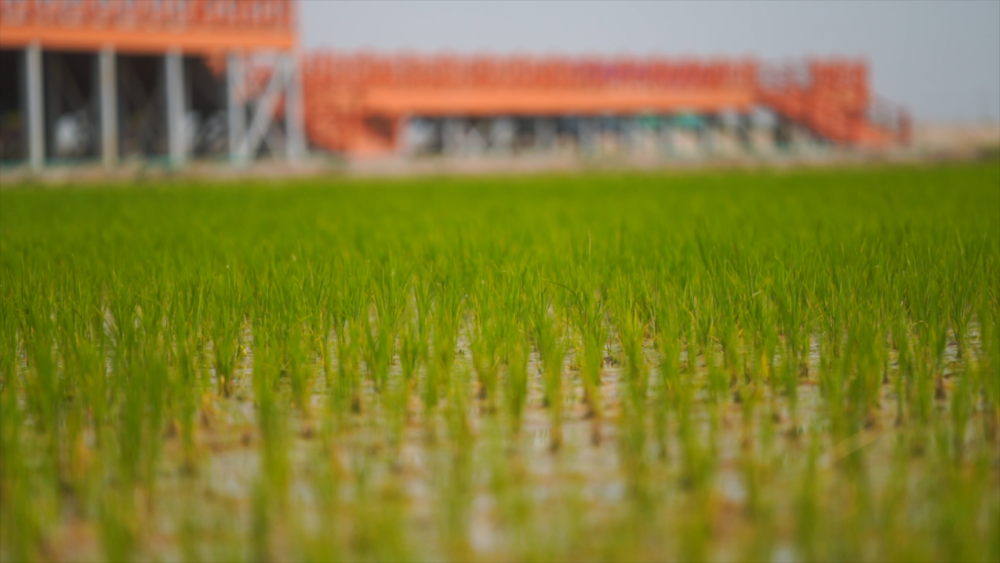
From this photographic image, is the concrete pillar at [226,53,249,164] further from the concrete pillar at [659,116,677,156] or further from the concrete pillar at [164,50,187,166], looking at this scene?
the concrete pillar at [659,116,677,156]

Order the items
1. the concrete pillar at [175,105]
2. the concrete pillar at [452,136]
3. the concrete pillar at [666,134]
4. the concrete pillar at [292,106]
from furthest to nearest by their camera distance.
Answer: the concrete pillar at [666,134]
the concrete pillar at [452,136]
the concrete pillar at [292,106]
the concrete pillar at [175,105]

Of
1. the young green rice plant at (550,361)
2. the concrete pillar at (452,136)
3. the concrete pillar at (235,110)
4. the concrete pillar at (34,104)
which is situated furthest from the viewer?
the concrete pillar at (452,136)

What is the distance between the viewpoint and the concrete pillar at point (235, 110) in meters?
16.3

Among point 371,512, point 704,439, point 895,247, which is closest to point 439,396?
point 704,439

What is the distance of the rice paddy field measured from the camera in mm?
1698

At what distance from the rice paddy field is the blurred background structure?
11.8 metres

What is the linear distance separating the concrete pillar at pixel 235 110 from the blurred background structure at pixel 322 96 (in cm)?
3

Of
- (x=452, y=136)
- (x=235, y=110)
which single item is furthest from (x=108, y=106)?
(x=452, y=136)

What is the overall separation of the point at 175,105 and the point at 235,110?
90 centimetres

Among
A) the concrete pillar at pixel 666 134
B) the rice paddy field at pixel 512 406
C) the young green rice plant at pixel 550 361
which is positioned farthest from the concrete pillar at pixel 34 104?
the concrete pillar at pixel 666 134

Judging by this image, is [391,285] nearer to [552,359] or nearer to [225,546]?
[552,359]

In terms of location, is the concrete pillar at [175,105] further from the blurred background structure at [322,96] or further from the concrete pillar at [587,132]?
the concrete pillar at [587,132]

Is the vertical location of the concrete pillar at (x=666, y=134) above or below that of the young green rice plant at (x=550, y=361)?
below

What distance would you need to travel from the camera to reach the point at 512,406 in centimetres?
246
